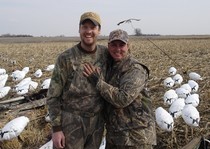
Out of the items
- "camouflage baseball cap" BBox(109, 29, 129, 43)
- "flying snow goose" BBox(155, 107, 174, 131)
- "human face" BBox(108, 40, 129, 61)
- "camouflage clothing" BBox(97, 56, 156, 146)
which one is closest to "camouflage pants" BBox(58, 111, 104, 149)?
"camouflage clothing" BBox(97, 56, 156, 146)

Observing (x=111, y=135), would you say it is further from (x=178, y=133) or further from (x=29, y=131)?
(x=29, y=131)

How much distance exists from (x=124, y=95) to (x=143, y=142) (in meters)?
0.53

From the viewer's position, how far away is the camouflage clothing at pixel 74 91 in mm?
3330

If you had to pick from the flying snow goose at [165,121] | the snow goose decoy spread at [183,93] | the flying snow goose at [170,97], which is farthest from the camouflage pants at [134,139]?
the snow goose decoy spread at [183,93]

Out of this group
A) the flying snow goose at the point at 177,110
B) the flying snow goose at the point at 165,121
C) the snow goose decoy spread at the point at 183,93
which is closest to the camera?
the flying snow goose at the point at 165,121

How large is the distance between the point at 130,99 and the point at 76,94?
0.56 meters

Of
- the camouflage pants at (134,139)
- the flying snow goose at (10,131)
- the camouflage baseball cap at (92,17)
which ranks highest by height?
the camouflage baseball cap at (92,17)

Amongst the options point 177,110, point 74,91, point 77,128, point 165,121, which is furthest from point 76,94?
point 177,110

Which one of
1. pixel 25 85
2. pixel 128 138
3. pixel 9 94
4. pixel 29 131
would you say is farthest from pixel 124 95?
pixel 9 94

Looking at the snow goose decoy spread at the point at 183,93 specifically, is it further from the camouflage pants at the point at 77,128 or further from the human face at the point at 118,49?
the human face at the point at 118,49

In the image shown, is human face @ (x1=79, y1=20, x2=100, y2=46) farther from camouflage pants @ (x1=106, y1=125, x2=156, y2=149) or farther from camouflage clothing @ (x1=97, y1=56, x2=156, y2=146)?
camouflage pants @ (x1=106, y1=125, x2=156, y2=149)

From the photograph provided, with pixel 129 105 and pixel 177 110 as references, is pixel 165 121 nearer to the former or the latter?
pixel 177 110

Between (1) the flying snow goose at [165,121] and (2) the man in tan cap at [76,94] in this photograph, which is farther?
(1) the flying snow goose at [165,121]

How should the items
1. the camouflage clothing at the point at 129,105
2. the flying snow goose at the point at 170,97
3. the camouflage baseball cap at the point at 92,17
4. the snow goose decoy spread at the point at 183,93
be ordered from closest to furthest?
the camouflage clothing at the point at 129,105 → the camouflage baseball cap at the point at 92,17 → the flying snow goose at the point at 170,97 → the snow goose decoy spread at the point at 183,93
